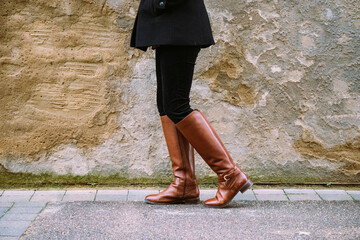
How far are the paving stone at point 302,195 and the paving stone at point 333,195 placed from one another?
0.12 feet

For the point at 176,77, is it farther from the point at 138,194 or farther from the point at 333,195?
the point at 333,195

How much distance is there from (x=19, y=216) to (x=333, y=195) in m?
1.78

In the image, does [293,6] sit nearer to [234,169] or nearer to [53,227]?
[234,169]

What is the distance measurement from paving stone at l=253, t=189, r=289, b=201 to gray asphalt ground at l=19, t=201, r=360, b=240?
0.27 feet

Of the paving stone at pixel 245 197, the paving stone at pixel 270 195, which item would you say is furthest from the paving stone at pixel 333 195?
the paving stone at pixel 245 197

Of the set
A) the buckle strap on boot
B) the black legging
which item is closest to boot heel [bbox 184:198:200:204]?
the buckle strap on boot

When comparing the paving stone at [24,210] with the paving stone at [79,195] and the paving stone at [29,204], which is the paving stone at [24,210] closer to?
the paving stone at [29,204]

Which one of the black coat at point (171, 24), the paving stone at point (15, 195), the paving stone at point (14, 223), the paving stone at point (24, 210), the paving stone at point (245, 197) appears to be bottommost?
the paving stone at point (15, 195)

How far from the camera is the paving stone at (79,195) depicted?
276cm

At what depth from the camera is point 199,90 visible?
293 cm

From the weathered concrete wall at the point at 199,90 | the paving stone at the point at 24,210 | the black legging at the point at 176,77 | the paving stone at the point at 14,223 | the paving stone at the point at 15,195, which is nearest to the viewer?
the paving stone at the point at 14,223

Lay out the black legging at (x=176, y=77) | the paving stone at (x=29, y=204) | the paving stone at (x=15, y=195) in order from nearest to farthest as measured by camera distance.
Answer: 1. the black legging at (x=176, y=77)
2. the paving stone at (x=29, y=204)
3. the paving stone at (x=15, y=195)

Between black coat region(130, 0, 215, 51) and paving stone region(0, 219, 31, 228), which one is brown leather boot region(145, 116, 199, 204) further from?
paving stone region(0, 219, 31, 228)

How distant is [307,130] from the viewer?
2936 mm
